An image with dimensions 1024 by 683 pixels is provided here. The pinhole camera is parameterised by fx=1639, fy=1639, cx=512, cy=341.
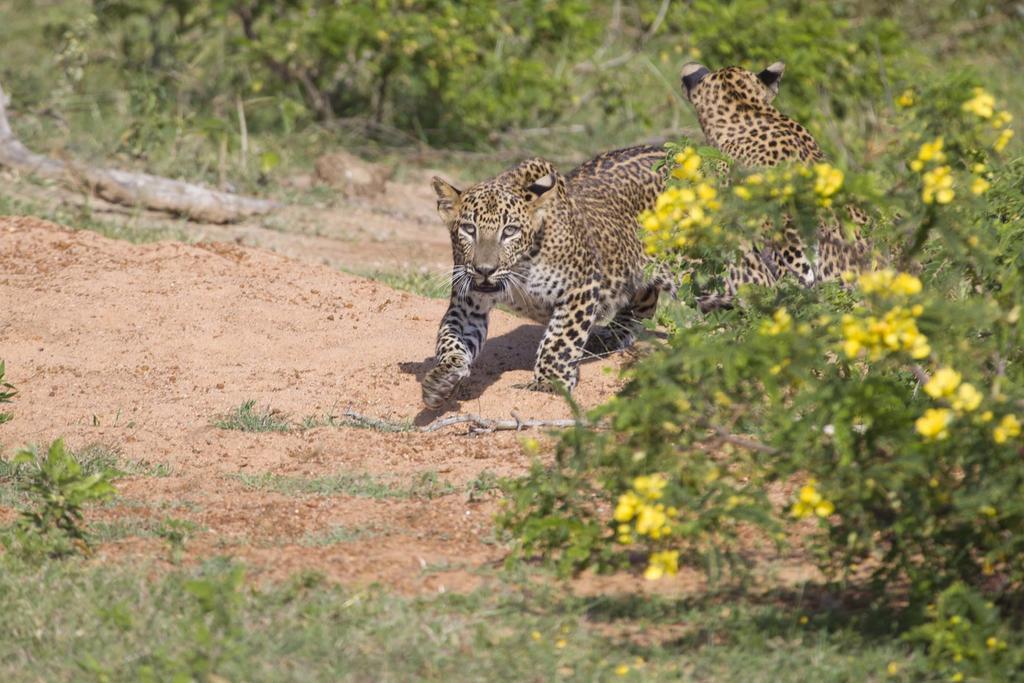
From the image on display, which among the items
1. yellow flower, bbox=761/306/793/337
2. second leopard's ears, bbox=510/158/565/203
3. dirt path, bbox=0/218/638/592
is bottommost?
dirt path, bbox=0/218/638/592

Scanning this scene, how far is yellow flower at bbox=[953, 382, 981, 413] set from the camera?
4246 millimetres

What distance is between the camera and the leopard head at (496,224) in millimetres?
7910

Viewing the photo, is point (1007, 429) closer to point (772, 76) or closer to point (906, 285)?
point (906, 285)

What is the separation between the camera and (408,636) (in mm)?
4957

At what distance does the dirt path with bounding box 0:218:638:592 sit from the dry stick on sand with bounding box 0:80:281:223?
1.22 metres

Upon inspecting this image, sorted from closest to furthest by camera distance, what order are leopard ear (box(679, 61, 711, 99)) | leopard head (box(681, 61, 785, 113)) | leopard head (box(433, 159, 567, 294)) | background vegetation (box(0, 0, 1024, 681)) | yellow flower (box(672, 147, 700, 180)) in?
1. background vegetation (box(0, 0, 1024, 681))
2. yellow flower (box(672, 147, 700, 180))
3. leopard head (box(433, 159, 567, 294))
4. leopard head (box(681, 61, 785, 113))
5. leopard ear (box(679, 61, 711, 99))

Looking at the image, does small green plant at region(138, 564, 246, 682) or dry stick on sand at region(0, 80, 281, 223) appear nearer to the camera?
small green plant at region(138, 564, 246, 682)

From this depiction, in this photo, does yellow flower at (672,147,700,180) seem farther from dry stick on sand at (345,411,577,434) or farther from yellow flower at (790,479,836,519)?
dry stick on sand at (345,411,577,434)

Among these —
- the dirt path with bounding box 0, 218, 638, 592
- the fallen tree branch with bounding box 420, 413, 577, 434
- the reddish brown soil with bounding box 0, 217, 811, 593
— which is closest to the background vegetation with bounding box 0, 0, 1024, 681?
the reddish brown soil with bounding box 0, 217, 811, 593

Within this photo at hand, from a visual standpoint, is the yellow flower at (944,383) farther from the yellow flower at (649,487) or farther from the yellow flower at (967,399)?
the yellow flower at (649,487)

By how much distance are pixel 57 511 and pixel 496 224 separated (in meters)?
2.93

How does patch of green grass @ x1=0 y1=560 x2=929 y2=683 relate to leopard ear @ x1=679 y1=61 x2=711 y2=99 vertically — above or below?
below

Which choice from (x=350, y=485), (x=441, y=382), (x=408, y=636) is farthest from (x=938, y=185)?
(x=441, y=382)

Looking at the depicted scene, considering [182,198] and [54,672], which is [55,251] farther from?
[54,672]
